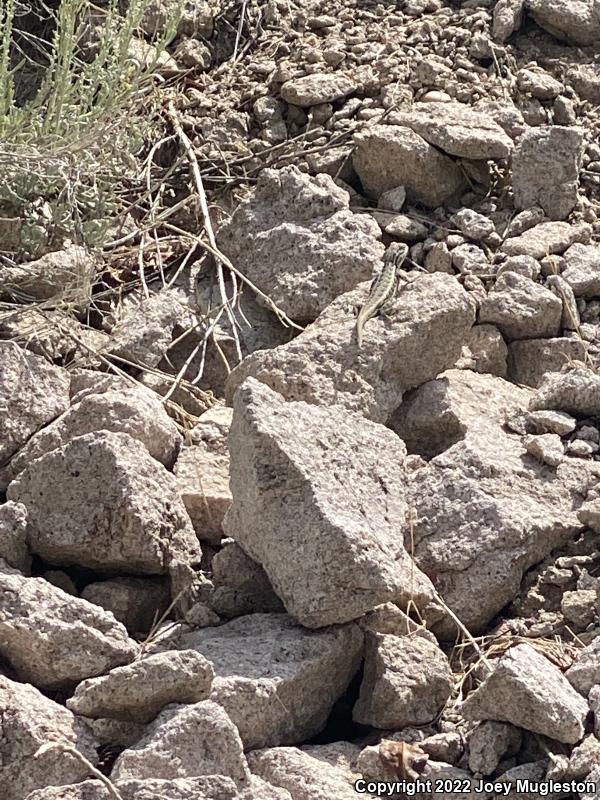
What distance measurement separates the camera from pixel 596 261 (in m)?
5.36

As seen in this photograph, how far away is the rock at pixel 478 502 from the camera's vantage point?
13.9ft

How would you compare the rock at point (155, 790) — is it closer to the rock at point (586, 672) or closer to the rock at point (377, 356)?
the rock at point (586, 672)

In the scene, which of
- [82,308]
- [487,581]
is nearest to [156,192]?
[82,308]

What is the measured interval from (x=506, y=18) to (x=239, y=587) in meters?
3.06

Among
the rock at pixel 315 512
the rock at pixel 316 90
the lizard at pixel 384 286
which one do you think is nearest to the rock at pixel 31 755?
the rock at pixel 315 512

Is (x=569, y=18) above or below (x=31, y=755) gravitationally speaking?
above

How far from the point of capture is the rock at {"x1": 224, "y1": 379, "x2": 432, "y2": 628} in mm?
3859

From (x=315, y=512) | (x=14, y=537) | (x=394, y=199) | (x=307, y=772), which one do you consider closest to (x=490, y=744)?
(x=307, y=772)

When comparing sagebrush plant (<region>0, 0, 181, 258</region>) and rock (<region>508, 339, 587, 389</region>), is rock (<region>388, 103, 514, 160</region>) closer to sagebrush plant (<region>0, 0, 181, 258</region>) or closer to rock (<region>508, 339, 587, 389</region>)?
rock (<region>508, 339, 587, 389</region>)

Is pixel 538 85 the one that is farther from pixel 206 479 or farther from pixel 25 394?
pixel 25 394

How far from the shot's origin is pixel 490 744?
366 centimetres

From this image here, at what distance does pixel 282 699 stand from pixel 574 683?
719 millimetres

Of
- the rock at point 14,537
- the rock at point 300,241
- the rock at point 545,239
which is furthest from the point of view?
the rock at point 545,239

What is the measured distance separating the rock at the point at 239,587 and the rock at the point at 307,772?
0.51 meters
